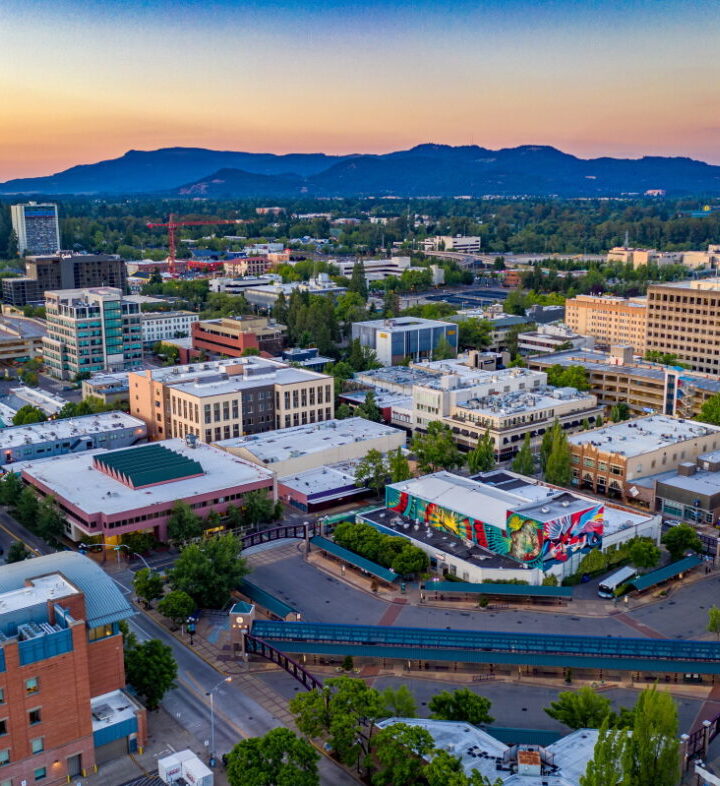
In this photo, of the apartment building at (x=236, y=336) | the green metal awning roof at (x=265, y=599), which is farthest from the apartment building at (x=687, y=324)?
the green metal awning roof at (x=265, y=599)

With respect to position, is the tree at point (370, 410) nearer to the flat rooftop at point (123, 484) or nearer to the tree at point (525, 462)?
the flat rooftop at point (123, 484)

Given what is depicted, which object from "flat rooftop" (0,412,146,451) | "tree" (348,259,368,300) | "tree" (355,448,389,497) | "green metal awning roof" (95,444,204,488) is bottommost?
"tree" (355,448,389,497)

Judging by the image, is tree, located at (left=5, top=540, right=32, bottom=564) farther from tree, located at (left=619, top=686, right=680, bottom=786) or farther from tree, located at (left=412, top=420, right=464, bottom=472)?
tree, located at (left=619, top=686, right=680, bottom=786)

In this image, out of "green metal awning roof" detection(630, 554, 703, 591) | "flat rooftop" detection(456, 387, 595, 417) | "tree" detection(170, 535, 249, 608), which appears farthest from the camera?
"flat rooftop" detection(456, 387, 595, 417)

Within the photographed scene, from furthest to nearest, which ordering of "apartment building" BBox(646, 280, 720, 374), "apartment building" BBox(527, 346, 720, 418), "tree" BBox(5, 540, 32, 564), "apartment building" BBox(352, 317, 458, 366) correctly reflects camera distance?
"apartment building" BBox(352, 317, 458, 366)
"apartment building" BBox(646, 280, 720, 374)
"apartment building" BBox(527, 346, 720, 418)
"tree" BBox(5, 540, 32, 564)

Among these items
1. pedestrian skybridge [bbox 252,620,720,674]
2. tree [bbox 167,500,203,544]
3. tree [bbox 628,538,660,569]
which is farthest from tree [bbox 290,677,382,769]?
tree [bbox 628,538,660,569]

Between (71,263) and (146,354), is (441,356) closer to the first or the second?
(146,354)

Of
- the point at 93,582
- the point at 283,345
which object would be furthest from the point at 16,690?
the point at 283,345
